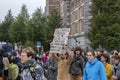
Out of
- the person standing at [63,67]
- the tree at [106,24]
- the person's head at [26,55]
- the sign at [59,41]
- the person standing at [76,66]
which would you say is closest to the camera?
the person's head at [26,55]

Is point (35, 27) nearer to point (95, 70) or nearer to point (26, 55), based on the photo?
point (95, 70)

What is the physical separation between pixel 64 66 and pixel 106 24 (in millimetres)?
32858

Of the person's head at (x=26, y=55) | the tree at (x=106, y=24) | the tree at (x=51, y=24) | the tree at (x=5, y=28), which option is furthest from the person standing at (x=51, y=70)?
the tree at (x=5, y=28)

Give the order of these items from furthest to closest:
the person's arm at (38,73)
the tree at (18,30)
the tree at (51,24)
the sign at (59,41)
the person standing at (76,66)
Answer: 1. the tree at (18,30)
2. the tree at (51,24)
3. the person standing at (76,66)
4. the sign at (59,41)
5. the person's arm at (38,73)

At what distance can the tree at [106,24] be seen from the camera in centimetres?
4816

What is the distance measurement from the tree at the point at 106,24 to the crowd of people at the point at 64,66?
30914 millimetres

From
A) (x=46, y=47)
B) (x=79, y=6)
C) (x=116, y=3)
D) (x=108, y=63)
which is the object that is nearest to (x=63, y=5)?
(x=79, y=6)

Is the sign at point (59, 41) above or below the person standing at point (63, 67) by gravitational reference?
above

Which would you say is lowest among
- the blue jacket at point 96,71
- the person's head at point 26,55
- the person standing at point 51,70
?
the person standing at point 51,70

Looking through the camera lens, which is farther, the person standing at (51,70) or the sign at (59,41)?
the person standing at (51,70)

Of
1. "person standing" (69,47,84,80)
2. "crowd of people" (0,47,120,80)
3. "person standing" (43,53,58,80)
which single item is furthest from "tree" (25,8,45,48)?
"person standing" (69,47,84,80)

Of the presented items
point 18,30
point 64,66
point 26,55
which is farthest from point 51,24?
point 26,55

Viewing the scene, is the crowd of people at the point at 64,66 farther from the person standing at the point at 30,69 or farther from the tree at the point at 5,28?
the tree at the point at 5,28

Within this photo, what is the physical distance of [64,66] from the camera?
16.0 metres
